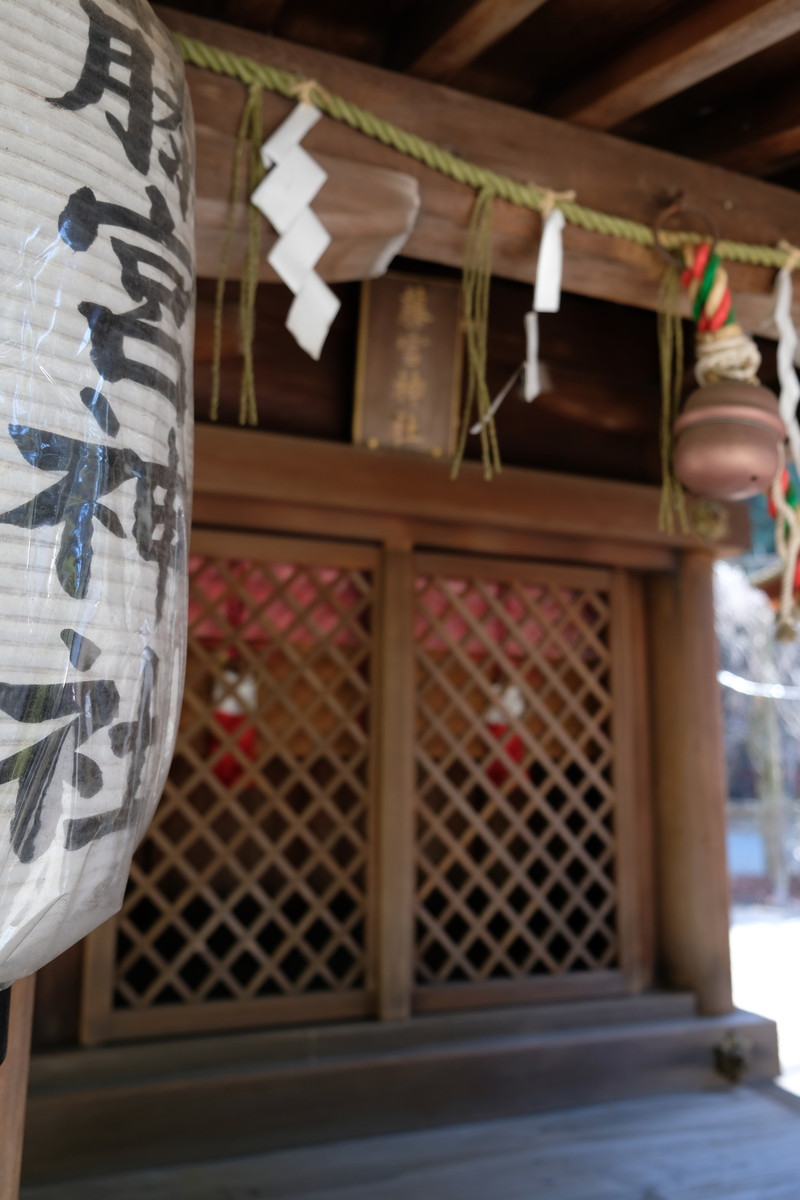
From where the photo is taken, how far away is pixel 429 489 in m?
3.49

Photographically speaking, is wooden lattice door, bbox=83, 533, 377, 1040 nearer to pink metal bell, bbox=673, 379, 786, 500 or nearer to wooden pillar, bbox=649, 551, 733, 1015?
wooden pillar, bbox=649, 551, 733, 1015

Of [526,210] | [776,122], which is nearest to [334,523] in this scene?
[526,210]

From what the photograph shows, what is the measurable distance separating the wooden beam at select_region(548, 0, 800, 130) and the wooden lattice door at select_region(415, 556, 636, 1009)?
1.94 meters

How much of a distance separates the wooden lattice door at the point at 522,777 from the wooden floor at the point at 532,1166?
53 cm

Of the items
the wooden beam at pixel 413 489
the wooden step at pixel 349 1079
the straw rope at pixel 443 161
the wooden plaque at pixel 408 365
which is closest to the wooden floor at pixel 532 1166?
the wooden step at pixel 349 1079

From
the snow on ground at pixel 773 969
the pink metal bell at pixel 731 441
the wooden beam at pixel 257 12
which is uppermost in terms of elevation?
the wooden beam at pixel 257 12

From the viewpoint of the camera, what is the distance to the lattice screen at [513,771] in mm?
3740

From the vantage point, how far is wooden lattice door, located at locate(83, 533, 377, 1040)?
3.24 meters

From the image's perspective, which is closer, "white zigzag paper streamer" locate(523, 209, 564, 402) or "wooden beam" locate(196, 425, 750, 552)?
"white zigzag paper streamer" locate(523, 209, 564, 402)

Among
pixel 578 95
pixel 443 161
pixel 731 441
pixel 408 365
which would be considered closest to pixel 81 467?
pixel 443 161

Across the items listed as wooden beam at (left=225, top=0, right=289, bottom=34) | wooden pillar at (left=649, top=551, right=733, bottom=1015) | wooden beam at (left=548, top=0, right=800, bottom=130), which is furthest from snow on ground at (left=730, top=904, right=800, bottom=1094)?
wooden beam at (left=225, top=0, right=289, bottom=34)

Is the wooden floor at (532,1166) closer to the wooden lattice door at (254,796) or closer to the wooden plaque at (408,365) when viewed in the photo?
the wooden lattice door at (254,796)

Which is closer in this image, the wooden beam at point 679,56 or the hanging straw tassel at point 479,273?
the wooden beam at point 679,56

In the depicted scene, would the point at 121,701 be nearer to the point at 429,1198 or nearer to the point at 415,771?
the point at 429,1198
